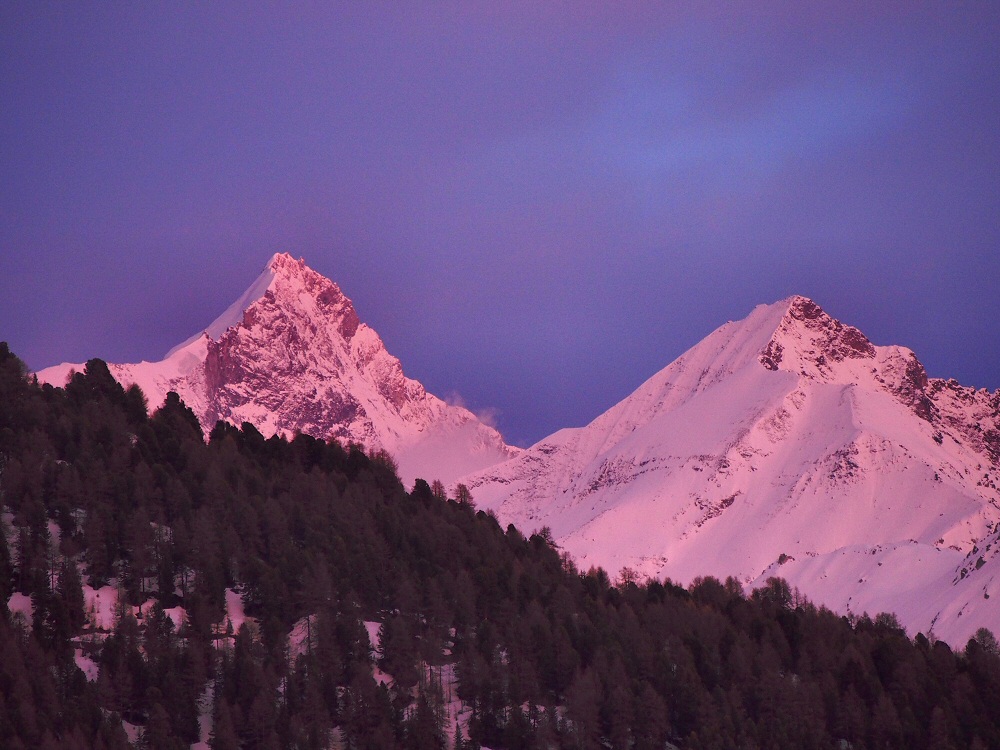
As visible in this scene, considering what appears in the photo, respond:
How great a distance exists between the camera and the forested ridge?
118m

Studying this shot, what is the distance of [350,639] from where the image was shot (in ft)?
433

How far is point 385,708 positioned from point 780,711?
38.3 m

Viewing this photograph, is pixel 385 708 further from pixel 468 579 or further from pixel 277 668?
pixel 468 579

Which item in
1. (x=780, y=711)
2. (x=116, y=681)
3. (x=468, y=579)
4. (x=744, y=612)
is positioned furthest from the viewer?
(x=744, y=612)

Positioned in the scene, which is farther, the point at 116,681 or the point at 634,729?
the point at 634,729

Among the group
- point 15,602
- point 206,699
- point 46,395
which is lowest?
point 206,699

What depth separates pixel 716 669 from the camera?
464ft

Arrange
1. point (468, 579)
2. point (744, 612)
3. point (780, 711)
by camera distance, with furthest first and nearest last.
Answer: point (744, 612), point (468, 579), point (780, 711)

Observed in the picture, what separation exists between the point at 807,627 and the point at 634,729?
113 feet

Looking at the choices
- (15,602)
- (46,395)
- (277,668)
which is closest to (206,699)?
(277,668)

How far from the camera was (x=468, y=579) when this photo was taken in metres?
150

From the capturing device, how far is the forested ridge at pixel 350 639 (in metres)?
118

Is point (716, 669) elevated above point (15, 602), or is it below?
below

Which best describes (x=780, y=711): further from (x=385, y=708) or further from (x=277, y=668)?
(x=277, y=668)
